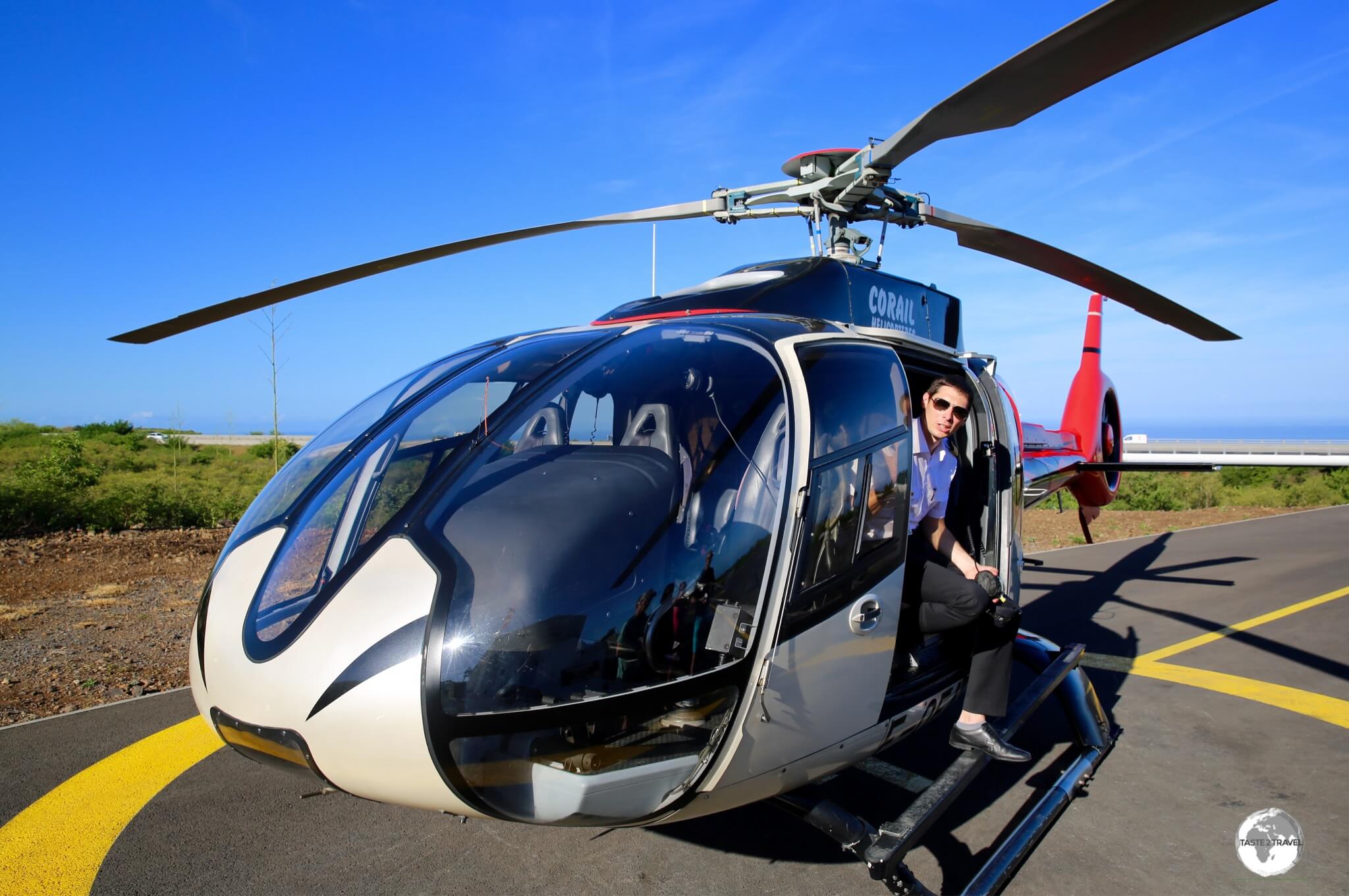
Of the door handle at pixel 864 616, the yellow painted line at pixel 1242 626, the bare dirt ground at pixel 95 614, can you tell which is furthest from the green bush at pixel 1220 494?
the door handle at pixel 864 616

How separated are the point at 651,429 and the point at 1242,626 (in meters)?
6.54

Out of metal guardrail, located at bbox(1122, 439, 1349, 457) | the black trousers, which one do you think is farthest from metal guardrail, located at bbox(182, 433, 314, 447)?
metal guardrail, located at bbox(1122, 439, 1349, 457)

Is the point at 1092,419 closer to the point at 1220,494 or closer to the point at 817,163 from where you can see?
the point at 817,163

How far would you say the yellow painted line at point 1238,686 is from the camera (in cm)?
491

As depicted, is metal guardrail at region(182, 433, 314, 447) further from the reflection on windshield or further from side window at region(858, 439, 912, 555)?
side window at region(858, 439, 912, 555)

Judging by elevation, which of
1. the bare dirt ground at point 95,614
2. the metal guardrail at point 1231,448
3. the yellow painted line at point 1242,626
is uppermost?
the bare dirt ground at point 95,614

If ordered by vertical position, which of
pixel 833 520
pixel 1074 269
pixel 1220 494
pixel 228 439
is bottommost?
pixel 228 439

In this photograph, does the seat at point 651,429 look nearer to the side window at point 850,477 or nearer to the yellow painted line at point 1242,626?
the side window at point 850,477

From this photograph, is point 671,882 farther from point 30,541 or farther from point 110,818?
point 30,541

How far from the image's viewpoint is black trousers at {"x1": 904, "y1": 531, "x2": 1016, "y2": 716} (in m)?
3.24

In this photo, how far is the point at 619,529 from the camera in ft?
7.73

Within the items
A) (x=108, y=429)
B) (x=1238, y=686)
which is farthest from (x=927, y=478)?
(x=108, y=429)

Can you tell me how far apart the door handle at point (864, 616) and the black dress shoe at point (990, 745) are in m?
0.87

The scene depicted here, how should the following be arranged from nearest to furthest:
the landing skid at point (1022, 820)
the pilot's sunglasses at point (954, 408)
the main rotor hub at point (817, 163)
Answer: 1. the landing skid at point (1022, 820)
2. the pilot's sunglasses at point (954, 408)
3. the main rotor hub at point (817, 163)
